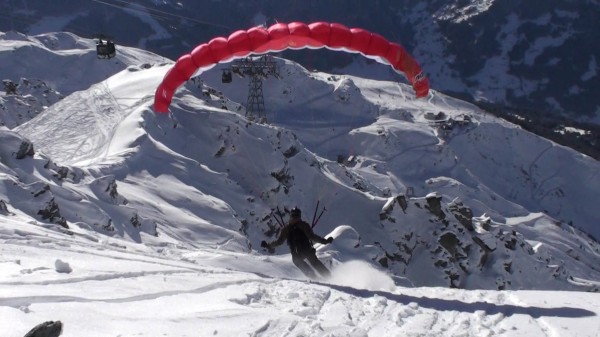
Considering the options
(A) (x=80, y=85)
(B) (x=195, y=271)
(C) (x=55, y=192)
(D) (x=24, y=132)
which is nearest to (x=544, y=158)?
(A) (x=80, y=85)

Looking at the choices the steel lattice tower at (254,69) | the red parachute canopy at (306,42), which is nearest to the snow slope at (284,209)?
the steel lattice tower at (254,69)

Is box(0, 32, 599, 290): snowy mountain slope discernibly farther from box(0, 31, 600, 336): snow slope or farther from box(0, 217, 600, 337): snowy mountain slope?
box(0, 217, 600, 337): snowy mountain slope

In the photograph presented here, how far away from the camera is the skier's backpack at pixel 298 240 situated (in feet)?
Answer: 47.9

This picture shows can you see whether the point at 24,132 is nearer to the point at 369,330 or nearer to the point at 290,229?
the point at 290,229

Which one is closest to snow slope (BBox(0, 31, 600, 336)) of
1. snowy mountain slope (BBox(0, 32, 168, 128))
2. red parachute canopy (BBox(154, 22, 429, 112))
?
red parachute canopy (BBox(154, 22, 429, 112))

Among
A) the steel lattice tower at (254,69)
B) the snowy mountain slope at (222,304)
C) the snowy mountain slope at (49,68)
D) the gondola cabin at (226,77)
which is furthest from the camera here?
the steel lattice tower at (254,69)

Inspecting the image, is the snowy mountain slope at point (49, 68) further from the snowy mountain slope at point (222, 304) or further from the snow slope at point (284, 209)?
the snowy mountain slope at point (222, 304)

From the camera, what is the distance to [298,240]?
14.6 metres

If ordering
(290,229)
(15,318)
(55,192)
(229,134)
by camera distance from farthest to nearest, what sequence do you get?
1. (229,134)
2. (55,192)
3. (290,229)
4. (15,318)

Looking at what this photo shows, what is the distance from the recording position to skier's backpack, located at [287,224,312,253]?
14.6m

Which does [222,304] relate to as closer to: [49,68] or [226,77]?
[49,68]

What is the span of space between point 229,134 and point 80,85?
107ft

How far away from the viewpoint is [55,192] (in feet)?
76.3

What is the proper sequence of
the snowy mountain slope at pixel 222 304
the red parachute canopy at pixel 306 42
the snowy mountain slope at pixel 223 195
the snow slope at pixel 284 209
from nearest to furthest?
the snowy mountain slope at pixel 222 304
the snow slope at pixel 284 209
the red parachute canopy at pixel 306 42
the snowy mountain slope at pixel 223 195
